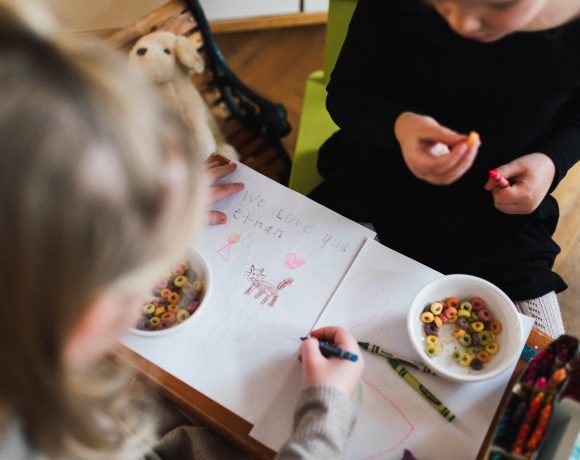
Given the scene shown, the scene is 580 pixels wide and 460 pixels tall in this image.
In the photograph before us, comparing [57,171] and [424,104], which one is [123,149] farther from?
[424,104]

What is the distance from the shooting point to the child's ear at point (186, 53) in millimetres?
1066

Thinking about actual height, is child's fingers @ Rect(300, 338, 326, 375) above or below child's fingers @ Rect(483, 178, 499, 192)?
below

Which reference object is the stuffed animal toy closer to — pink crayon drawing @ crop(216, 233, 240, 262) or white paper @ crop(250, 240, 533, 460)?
pink crayon drawing @ crop(216, 233, 240, 262)

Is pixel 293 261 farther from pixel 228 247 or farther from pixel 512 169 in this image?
pixel 512 169

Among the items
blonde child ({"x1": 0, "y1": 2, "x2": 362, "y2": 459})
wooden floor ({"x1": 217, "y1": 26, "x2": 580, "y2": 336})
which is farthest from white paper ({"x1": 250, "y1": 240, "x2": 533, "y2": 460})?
wooden floor ({"x1": 217, "y1": 26, "x2": 580, "y2": 336})

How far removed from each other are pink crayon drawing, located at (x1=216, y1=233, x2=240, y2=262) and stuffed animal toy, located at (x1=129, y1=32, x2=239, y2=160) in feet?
1.37

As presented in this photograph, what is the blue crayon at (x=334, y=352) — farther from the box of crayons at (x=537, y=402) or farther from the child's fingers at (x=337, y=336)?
the box of crayons at (x=537, y=402)

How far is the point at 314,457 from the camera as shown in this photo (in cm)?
56

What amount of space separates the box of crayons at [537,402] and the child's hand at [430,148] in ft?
0.67

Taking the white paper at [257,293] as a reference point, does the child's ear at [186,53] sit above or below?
above

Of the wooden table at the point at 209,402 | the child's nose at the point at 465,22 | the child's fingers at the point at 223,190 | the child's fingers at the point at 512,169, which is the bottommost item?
the wooden table at the point at 209,402

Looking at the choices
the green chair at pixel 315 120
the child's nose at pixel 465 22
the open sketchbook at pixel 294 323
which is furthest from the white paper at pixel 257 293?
the child's nose at pixel 465 22

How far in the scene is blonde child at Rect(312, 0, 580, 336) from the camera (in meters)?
0.62

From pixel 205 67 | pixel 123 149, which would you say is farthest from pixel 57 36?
pixel 205 67
